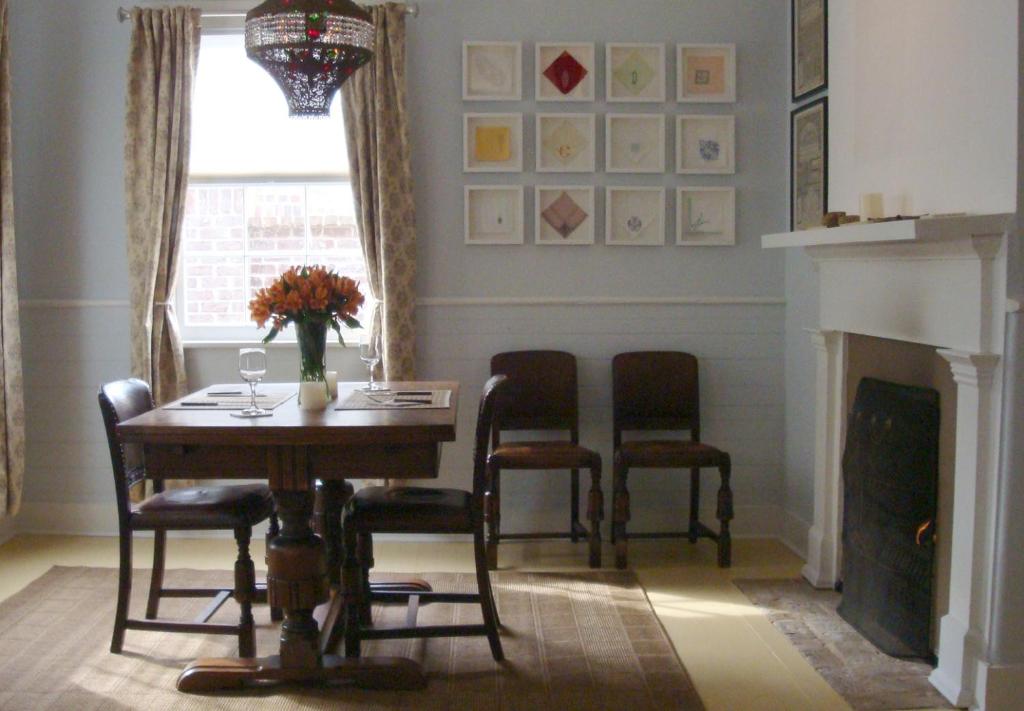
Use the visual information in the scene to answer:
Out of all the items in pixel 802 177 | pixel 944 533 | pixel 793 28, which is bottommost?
pixel 944 533

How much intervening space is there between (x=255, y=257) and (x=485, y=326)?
1.13 m

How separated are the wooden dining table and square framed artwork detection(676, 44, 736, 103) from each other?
2298mm

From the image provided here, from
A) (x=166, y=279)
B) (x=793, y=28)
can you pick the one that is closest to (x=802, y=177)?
(x=793, y=28)

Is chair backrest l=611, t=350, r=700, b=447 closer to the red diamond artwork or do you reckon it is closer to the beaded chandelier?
the red diamond artwork

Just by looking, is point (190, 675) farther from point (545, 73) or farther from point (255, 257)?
point (545, 73)

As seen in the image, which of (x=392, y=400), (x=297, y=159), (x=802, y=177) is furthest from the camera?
(x=297, y=159)

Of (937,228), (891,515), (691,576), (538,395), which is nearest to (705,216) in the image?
(538,395)

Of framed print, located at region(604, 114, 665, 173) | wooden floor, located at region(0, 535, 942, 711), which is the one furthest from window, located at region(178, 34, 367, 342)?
framed print, located at region(604, 114, 665, 173)

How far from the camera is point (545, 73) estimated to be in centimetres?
485

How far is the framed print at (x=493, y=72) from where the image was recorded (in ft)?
15.9

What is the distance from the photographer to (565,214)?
491cm

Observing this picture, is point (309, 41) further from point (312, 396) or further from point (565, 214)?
point (565, 214)

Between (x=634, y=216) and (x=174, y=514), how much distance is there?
2490 millimetres

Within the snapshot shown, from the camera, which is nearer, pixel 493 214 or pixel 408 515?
pixel 408 515
